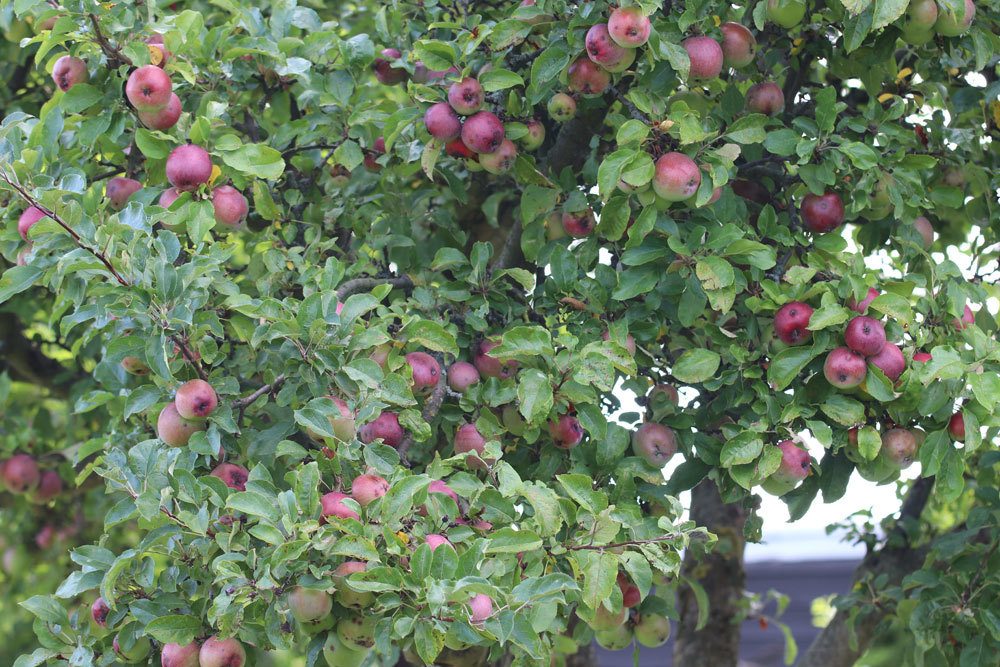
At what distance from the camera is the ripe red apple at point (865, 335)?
1.88 meters

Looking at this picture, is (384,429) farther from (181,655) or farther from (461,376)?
(181,655)

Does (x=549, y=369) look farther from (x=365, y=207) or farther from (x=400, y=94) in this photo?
(x=400, y=94)

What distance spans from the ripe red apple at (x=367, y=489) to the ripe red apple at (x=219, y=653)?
0.98 ft

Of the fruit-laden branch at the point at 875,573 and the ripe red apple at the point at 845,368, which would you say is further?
the fruit-laden branch at the point at 875,573

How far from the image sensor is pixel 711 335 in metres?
2.10

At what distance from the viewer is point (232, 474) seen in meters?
1.96

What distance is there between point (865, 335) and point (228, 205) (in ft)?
3.77

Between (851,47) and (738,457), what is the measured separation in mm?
712

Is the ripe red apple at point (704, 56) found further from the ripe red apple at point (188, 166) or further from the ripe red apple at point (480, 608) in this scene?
the ripe red apple at point (480, 608)

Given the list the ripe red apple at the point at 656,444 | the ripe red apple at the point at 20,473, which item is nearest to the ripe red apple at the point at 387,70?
the ripe red apple at the point at 656,444

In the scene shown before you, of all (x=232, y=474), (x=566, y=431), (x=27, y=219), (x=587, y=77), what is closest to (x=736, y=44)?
(x=587, y=77)

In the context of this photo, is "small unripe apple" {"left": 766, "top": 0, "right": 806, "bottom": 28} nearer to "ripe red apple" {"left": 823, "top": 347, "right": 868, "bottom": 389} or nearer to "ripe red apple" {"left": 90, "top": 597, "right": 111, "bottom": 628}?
"ripe red apple" {"left": 823, "top": 347, "right": 868, "bottom": 389}

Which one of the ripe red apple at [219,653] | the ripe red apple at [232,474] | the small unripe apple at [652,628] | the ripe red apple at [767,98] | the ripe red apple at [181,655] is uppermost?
the ripe red apple at [767,98]

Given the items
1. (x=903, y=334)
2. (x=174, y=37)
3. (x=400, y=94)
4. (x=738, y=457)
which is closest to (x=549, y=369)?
(x=738, y=457)
